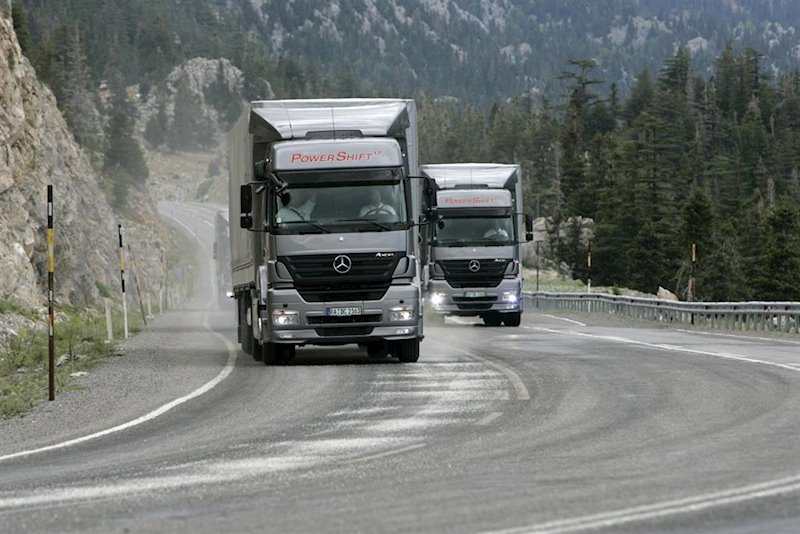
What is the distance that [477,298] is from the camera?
35.4 meters

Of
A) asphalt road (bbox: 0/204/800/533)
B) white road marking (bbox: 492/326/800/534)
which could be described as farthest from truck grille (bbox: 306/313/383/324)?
white road marking (bbox: 492/326/800/534)

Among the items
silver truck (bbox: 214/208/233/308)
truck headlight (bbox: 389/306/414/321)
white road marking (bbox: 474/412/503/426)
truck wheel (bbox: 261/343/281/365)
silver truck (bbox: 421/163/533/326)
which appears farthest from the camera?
silver truck (bbox: 214/208/233/308)

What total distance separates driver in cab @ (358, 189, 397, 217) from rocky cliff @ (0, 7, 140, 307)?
762 inches

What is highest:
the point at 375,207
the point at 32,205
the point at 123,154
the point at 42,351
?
the point at 123,154

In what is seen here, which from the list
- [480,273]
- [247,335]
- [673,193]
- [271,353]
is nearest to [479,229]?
[480,273]

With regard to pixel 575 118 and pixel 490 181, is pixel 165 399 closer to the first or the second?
pixel 490 181

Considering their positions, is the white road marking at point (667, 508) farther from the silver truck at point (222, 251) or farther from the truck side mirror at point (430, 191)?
the silver truck at point (222, 251)

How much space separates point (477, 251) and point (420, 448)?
24.4 meters

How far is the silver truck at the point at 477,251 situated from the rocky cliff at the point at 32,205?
1117 cm

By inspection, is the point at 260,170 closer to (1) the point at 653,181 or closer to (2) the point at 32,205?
(2) the point at 32,205

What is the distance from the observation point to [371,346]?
23.1 metres

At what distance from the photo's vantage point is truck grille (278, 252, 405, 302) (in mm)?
20781

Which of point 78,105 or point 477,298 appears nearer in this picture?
point 477,298

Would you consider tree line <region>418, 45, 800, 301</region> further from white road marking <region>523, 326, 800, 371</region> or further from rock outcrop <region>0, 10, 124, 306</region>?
white road marking <region>523, 326, 800, 371</region>
